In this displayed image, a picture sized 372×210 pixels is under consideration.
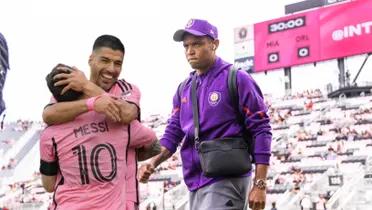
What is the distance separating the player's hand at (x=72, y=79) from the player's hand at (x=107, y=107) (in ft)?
0.35

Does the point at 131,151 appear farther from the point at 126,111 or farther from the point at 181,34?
the point at 181,34

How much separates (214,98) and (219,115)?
0.32ft

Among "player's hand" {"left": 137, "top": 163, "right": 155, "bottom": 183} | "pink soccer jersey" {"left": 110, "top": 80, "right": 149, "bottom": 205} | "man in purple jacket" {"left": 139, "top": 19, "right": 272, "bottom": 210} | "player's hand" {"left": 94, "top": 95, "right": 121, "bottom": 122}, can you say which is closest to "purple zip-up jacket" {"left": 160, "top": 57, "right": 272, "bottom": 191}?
"man in purple jacket" {"left": 139, "top": 19, "right": 272, "bottom": 210}

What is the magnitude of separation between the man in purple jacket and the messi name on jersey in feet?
3.28

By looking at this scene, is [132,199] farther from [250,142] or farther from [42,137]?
[250,142]

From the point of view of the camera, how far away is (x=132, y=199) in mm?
2521

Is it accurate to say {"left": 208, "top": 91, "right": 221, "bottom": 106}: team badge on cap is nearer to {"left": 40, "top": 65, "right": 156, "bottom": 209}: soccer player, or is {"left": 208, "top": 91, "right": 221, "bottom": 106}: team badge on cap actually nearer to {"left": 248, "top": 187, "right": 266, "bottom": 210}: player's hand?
{"left": 248, "top": 187, "right": 266, "bottom": 210}: player's hand

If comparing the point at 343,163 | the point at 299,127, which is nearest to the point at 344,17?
the point at 299,127

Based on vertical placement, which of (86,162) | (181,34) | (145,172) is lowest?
(145,172)

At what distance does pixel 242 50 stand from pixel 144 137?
34853mm

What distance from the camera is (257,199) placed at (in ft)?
10.5

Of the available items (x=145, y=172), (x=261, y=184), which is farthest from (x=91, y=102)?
(x=261, y=184)

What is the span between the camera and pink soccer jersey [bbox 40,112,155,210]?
7.82ft

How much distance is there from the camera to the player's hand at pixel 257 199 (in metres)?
3.19
